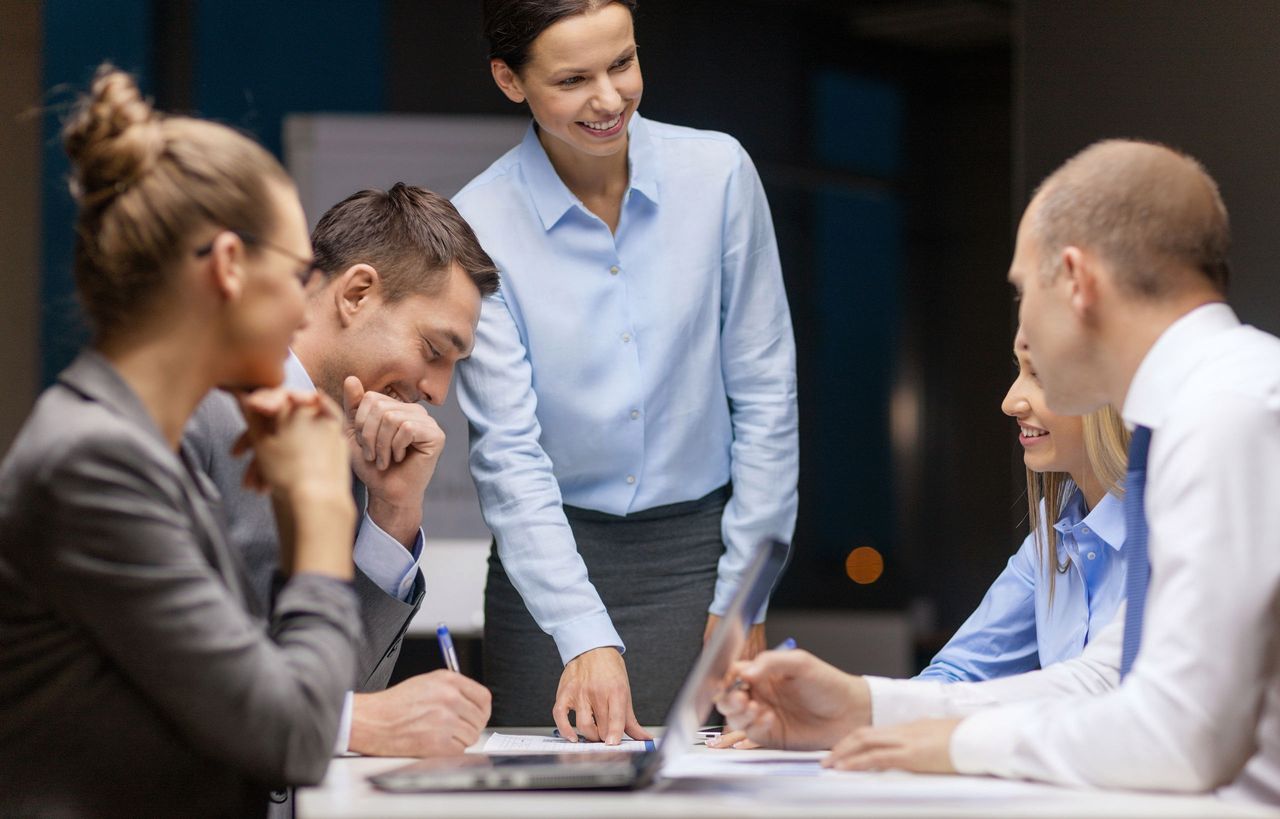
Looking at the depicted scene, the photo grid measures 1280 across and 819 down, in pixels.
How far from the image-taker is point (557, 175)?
280cm

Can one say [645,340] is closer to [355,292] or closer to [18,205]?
[355,292]

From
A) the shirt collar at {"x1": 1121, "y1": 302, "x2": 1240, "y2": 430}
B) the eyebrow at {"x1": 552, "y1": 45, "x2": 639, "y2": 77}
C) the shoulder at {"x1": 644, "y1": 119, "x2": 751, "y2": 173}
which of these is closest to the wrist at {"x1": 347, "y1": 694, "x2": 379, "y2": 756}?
the shirt collar at {"x1": 1121, "y1": 302, "x2": 1240, "y2": 430}

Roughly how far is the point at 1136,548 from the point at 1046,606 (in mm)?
628

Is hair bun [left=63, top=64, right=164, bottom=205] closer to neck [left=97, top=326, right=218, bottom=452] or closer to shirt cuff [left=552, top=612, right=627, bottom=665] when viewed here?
neck [left=97, top=326, right=218, bottom=452]

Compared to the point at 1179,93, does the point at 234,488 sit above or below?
below

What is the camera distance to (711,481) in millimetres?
2828

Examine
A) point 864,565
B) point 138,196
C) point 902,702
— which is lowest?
point 864,565

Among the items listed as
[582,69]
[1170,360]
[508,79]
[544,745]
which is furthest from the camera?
[508,79]

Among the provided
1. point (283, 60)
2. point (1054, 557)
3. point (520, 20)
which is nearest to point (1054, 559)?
point (1054, 557)

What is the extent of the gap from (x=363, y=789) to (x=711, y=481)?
146 cm

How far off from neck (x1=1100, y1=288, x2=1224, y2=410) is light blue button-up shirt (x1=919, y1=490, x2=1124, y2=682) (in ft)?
1.93

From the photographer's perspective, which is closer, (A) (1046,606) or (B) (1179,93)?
(A) (1046,606)

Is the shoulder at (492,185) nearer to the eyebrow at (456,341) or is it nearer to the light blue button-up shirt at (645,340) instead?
the light blue button-up shirt at (645,340)

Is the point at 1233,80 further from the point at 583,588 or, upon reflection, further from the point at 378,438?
the point at 378,438
